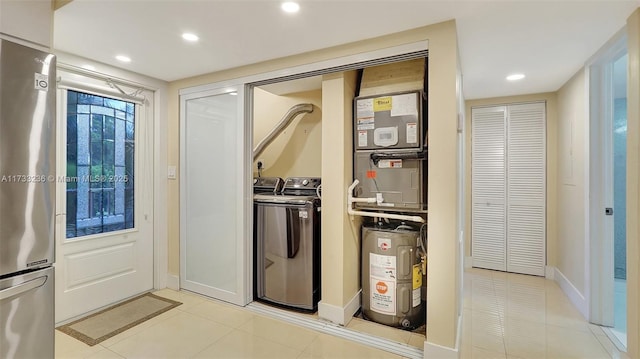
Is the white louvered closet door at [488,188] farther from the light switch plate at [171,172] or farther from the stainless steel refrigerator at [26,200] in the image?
the stainless steel refrigerator at [26,200]

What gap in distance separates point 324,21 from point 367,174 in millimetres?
1276

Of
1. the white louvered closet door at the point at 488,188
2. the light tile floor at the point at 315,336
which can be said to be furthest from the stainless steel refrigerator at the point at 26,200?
the white louvered closet door at the point at 488,188

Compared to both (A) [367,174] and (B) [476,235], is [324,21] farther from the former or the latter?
(B) [476,235]

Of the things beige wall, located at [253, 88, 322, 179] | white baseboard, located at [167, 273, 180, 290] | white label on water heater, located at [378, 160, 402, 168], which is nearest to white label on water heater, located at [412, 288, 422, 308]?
white label on water heater, located at [378, 160, 402, 168]

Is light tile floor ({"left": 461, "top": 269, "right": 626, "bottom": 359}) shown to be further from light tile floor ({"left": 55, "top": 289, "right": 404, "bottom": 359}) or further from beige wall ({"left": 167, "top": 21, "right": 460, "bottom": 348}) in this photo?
light tile floor ({"left": 55, "top": 289, "right": 404, "bottom": 359})

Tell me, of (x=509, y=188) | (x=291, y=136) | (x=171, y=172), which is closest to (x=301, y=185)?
(x=291, y=136)

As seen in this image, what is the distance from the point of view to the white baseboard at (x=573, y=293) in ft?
9.07

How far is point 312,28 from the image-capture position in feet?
6.88

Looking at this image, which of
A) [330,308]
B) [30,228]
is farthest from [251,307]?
[30,228]

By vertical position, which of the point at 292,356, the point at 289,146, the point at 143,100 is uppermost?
the point at 143,100

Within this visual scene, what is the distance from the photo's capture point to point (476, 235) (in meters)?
4.14

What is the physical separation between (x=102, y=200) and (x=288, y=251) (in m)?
1.87

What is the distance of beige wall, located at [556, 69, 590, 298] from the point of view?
9.16ft

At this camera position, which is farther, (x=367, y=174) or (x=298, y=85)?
(x=298, y=85)
